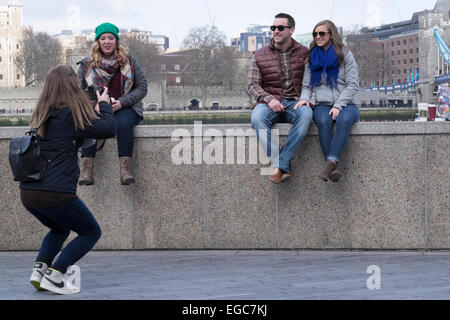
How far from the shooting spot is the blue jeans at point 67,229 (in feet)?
16.5

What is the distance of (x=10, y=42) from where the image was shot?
134 metres

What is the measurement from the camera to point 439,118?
7.25 metres

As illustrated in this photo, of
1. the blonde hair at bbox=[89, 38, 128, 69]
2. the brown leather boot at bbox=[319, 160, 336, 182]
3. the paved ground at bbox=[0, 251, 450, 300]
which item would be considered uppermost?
the blonde hair at bbox=[89, 38, 128, 69]

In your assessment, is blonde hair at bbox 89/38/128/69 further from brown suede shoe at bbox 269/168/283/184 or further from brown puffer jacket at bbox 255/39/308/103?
brown suede shoe at bbox 269/168/283/184

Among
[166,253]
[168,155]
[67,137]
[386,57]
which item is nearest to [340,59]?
[168,155]

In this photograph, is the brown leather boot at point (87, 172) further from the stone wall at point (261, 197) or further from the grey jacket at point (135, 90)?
the grey jacket at point (135, 90)

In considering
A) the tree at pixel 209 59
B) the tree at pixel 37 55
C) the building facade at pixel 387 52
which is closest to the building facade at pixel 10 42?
the tree at pixel 37 55

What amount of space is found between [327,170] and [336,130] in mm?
332

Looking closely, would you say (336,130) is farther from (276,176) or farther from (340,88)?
(276,176)

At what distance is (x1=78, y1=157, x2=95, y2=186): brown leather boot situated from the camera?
6926 millimetres

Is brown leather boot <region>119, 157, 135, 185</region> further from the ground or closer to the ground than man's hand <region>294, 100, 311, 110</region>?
closer to the ground

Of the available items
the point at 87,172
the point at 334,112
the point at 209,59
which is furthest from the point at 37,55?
the point at 334,112

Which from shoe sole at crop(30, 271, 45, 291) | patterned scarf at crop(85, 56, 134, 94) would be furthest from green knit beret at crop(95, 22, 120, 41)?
shoe sole at crop(30, 271, 45, 291)
